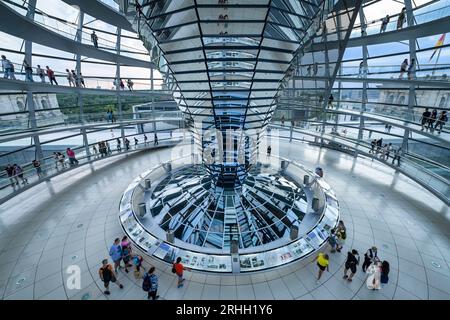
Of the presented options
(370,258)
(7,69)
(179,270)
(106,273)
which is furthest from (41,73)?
(370,258)

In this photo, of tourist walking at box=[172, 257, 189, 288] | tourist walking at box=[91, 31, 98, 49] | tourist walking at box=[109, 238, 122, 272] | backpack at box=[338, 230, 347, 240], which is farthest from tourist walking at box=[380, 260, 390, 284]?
tourist walking at box=[91, 31, 98, 49]

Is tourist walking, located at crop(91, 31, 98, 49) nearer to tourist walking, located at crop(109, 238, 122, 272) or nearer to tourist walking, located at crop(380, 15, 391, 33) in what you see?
tourist walking, located at crop(109, 238, 122, 272)

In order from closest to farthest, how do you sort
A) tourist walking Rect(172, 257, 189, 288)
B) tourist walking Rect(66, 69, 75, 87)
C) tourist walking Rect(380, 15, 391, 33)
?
tourist walking Rect(172, 257, 189, 288) < tourist walking Rect(380, 15, 391, 33) < tourist walking Rect(66, 69, 75, 87)

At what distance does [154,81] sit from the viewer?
21.6 metres

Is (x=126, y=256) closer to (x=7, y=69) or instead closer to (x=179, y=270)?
(x=179, y=270)

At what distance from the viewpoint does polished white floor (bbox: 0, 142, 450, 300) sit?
6.70 metres

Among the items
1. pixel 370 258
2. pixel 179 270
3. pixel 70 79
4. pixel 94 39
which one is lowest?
pixel 179 270

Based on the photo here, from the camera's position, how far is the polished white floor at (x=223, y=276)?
Result: 22.0 feet

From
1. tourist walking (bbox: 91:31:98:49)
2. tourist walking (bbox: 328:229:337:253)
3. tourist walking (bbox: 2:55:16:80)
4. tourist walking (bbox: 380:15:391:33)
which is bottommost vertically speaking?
tourist walking (bbox: 328:229:337:253)

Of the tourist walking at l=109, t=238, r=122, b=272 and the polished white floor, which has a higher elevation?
the tourist walking at l=109, t=238, r=122, b=272

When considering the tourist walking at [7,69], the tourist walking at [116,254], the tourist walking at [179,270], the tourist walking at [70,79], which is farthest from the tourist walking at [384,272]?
the tourist walking at [70,79]

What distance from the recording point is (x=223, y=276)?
23.9 feet
